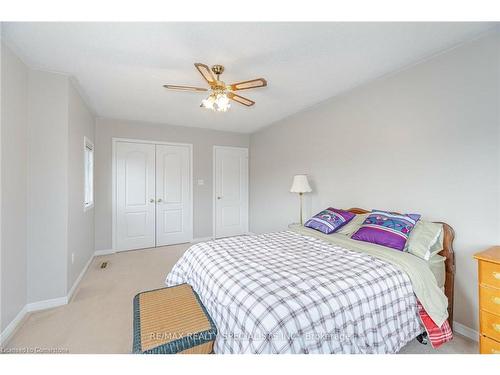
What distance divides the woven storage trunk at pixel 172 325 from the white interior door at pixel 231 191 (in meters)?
3.32

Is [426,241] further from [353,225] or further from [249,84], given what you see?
[249,84]

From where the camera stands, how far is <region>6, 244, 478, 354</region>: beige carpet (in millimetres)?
1684

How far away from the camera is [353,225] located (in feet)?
8.13

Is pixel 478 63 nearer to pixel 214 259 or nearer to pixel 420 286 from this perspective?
pixel 420 286

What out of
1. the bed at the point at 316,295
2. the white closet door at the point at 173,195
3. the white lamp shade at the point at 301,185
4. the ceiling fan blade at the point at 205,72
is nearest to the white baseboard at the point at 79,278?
the white closet door at the point at 173,195

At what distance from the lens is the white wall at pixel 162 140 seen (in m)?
3.90

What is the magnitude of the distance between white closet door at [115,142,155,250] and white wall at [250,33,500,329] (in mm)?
3084

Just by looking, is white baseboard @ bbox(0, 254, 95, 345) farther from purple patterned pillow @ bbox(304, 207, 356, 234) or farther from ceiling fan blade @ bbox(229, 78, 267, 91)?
purple patterned pillow @ bbox(304, 207, 356, 234)

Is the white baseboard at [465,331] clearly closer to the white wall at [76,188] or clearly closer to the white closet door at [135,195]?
the white wall at [76,188]

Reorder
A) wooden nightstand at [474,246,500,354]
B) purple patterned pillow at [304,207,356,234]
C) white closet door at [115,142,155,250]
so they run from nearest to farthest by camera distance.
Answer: wooden nightstand at [474,246,500,354] → purple patterned pillow at [304,207,356,234] → white closet door at [115,142,155,250]

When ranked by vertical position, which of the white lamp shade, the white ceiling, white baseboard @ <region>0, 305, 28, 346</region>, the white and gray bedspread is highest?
the white ceiling

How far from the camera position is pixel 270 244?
223cm

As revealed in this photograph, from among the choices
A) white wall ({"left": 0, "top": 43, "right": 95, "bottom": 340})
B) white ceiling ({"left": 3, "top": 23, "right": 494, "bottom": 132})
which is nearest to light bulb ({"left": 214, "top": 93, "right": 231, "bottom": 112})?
white ceiling ({"left": 3, "top": 23, "right": 494, "bottom": 132})
